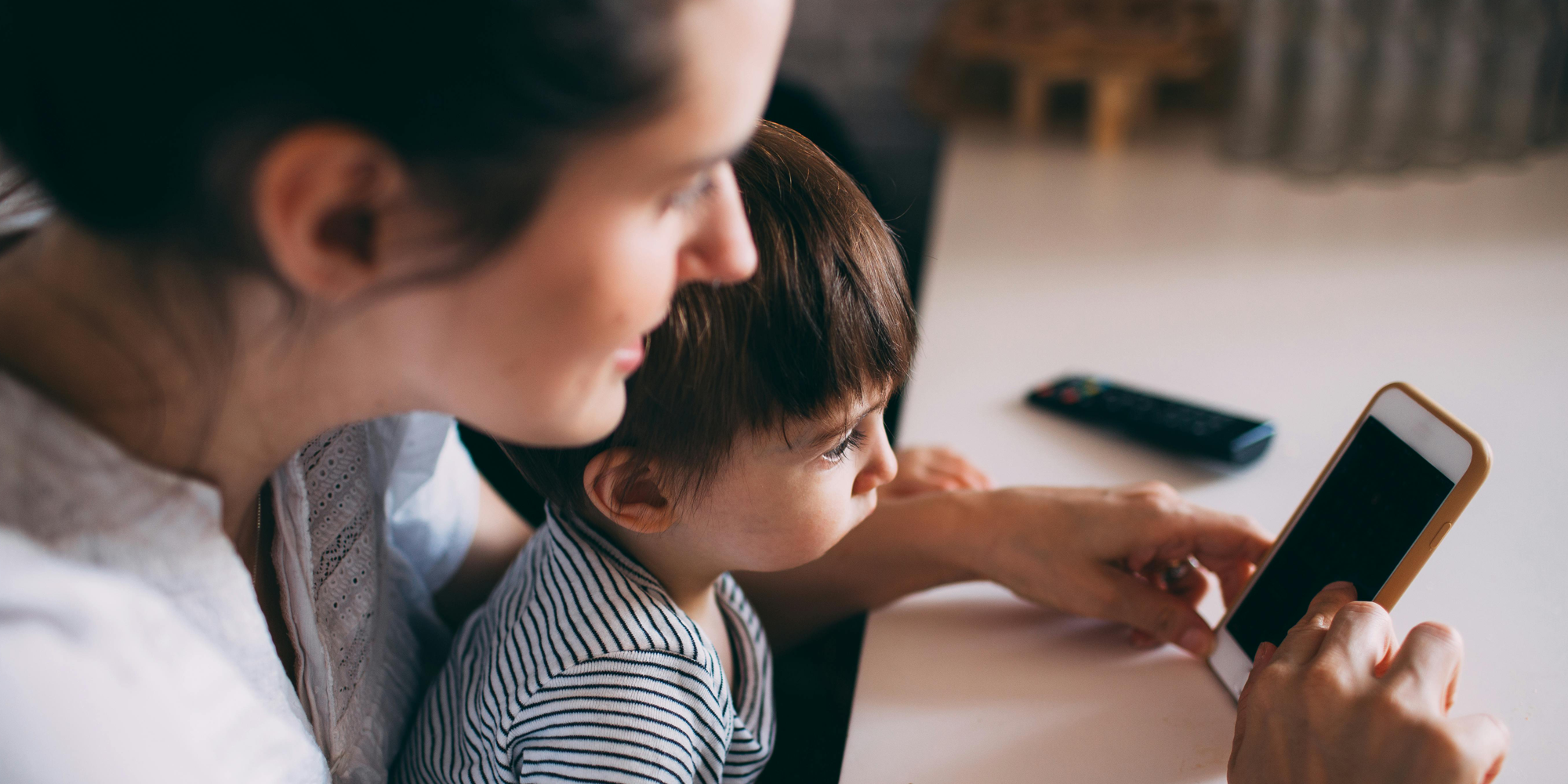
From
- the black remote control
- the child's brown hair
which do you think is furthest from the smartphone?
the child's brown hair

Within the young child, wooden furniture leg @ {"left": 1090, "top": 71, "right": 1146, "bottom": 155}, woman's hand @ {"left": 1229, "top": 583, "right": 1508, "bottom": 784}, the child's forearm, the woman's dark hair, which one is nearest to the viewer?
the woman's dark hair

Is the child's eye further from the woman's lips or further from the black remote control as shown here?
the black remote control

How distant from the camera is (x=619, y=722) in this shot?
524 mm

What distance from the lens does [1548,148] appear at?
117 centimetres

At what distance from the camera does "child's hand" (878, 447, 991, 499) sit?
2.35 ft

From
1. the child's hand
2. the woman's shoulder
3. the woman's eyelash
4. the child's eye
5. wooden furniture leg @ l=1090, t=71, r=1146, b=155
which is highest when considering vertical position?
the woman's eyelash

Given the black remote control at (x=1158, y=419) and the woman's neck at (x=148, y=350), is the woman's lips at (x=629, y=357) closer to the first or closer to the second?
the woman's neck at (x=148, y=350)

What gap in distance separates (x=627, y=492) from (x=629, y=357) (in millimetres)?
132

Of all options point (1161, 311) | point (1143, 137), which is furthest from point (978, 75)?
point (1161, 311)

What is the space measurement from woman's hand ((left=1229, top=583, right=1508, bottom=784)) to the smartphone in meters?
0.04

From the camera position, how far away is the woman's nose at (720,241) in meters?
0.41

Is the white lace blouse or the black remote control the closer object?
the white lace blouse

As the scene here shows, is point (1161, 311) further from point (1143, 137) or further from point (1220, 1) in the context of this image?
point (1220, 1)

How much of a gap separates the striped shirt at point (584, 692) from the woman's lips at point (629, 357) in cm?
17
